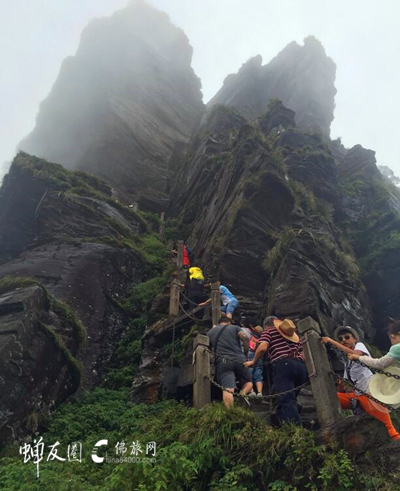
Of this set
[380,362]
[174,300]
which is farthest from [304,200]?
[380,362]

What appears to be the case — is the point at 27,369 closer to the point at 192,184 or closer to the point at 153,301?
the point at 153,301

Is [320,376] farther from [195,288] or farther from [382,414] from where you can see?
[195,288]

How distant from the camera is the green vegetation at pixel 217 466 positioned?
4.91 meters

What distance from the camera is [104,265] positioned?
16.8m

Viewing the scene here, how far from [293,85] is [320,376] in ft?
175

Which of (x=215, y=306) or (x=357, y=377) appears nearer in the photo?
(x=357, y=377)

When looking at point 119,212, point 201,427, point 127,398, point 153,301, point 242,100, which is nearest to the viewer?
point 201,427

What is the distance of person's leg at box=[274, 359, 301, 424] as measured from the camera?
601 cm

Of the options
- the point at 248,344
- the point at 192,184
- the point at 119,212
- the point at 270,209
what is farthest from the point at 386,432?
the point at 192,184

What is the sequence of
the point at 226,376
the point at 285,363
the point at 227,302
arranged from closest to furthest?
the point at 285,363
the point at 226,376
the point at 227,302

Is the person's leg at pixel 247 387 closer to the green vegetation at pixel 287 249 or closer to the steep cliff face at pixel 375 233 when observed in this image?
the green vegetation at pixel 287 249

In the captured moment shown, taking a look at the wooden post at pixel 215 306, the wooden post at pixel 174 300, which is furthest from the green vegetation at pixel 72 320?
the wooden post at pixel 215 306

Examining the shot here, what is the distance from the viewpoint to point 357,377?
631cm

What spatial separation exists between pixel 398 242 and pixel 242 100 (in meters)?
36.7
